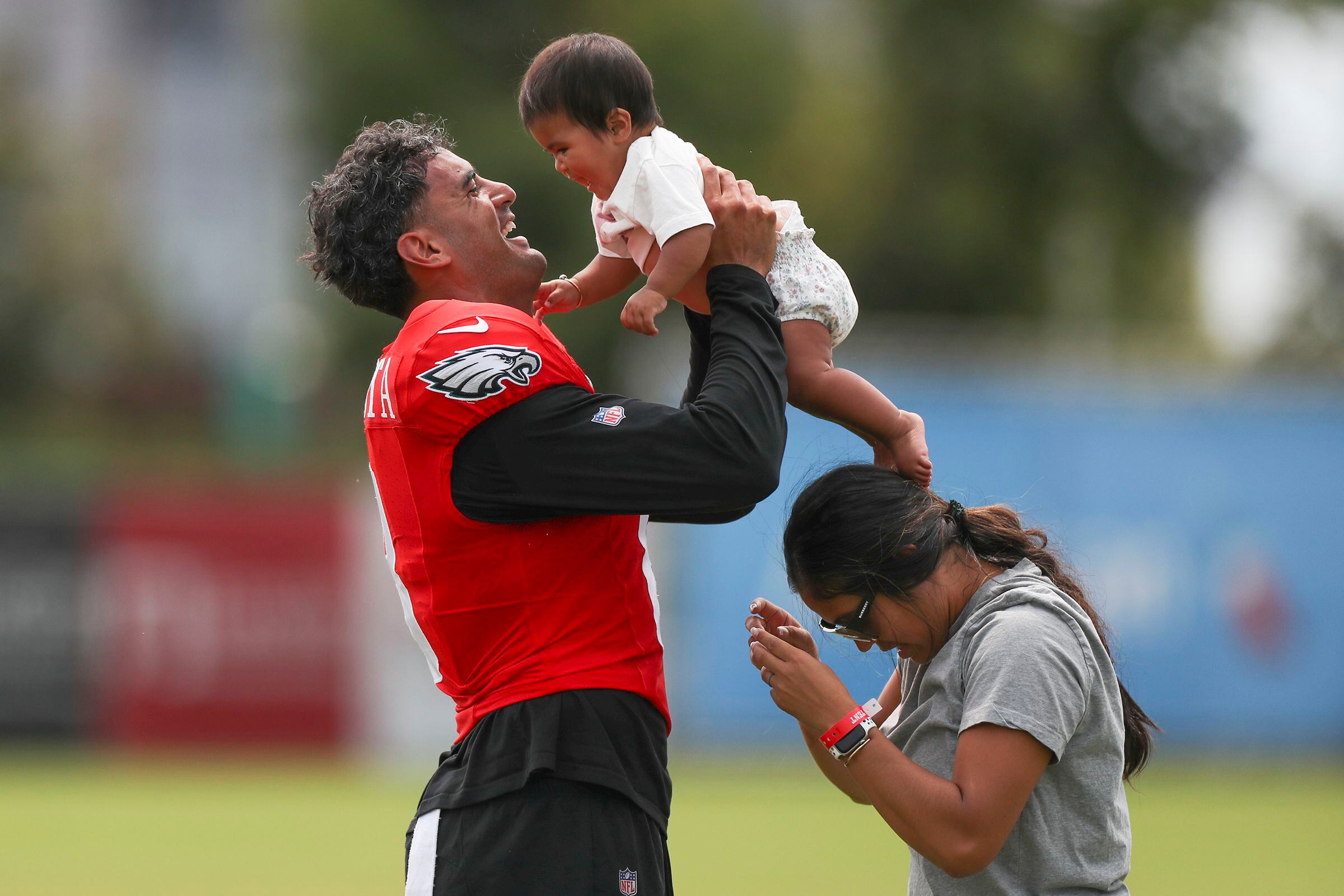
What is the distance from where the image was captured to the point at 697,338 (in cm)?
356

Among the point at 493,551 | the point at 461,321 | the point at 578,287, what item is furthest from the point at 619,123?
the point at 493,551

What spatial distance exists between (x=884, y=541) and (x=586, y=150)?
44.8 inches

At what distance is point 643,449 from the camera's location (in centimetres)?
294

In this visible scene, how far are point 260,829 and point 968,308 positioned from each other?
18.4 metres

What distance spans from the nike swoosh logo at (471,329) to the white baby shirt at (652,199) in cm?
45

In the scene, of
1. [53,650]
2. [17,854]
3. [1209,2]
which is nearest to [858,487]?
[17,854]

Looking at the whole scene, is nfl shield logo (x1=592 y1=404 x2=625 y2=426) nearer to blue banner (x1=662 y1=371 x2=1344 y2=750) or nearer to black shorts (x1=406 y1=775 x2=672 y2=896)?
black shorts (x1=406 y1=775 x2=672 y2=896)

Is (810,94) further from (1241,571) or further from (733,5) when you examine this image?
(1241,571)

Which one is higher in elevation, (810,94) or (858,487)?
(810,94)

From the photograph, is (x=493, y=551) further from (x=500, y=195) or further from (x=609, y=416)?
(x=500, y=195)

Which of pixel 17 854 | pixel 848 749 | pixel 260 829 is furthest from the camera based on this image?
pixel 260 829

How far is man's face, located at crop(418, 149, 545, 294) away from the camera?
3.43 m

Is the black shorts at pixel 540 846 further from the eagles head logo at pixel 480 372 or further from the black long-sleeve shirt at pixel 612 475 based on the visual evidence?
the eagles head logo at pixel 480 372

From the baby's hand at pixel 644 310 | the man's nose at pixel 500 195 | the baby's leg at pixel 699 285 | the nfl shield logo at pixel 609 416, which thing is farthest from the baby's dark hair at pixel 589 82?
the nfl shield logo at pixel 609 416
